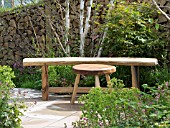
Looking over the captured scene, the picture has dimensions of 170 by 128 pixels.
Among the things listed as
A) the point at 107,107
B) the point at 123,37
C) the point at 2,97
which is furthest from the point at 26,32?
the point at 107,107

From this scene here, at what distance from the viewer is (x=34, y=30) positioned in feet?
25.0

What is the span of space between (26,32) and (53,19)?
89cm

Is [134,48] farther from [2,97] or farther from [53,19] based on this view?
[2,97]

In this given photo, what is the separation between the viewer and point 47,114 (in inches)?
171

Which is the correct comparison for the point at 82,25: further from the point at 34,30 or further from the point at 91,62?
the point at 91,62

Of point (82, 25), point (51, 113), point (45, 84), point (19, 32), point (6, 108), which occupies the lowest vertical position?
point (51, 113)

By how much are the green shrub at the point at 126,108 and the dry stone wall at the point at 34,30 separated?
13.3 ft

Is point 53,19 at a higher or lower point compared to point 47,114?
higher

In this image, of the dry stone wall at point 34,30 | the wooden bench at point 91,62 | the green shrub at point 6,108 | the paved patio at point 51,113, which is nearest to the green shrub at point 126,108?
the green shrub at point 6,108

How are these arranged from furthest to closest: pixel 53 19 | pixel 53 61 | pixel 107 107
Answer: pixel 53 19 < pixel 53 61 < pixel 107 107

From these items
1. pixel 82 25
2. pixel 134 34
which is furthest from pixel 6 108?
pixel 82 25

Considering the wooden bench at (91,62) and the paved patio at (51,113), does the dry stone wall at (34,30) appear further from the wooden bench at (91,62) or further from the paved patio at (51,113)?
the paved patio at (51,113)

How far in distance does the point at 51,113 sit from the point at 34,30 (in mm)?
3554

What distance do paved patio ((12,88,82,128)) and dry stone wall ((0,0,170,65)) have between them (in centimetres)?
179
